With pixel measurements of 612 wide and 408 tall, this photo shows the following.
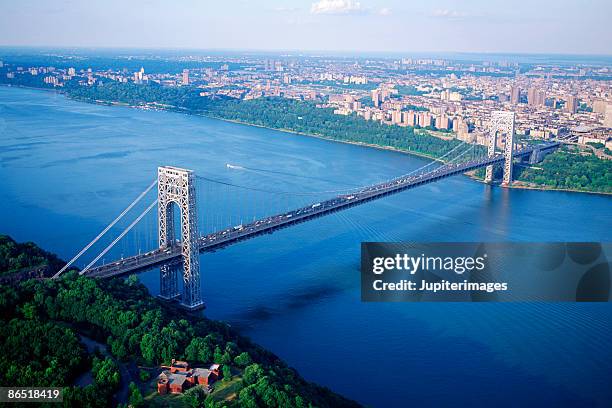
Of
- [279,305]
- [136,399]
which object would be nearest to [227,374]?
[136,399]

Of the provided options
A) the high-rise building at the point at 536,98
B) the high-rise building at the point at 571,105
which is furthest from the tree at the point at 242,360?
the high-rise building at the point at 536,98

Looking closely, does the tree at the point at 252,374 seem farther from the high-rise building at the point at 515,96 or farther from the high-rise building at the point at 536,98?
the high-rise building at the point at 515,96

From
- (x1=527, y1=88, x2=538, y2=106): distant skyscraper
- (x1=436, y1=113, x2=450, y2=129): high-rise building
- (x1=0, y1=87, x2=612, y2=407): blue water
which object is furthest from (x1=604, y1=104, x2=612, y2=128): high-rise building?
(x1=0, y1=87, x2=612, y2=407): blue water

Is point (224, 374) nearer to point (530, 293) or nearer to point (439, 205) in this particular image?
point (530, 293)

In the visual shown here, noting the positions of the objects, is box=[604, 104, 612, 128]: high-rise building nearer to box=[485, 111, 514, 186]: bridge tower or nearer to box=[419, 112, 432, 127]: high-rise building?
box=[419, 112, 432, 127]: high-rise building

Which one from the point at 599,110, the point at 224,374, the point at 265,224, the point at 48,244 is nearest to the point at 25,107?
the point at 48,244
